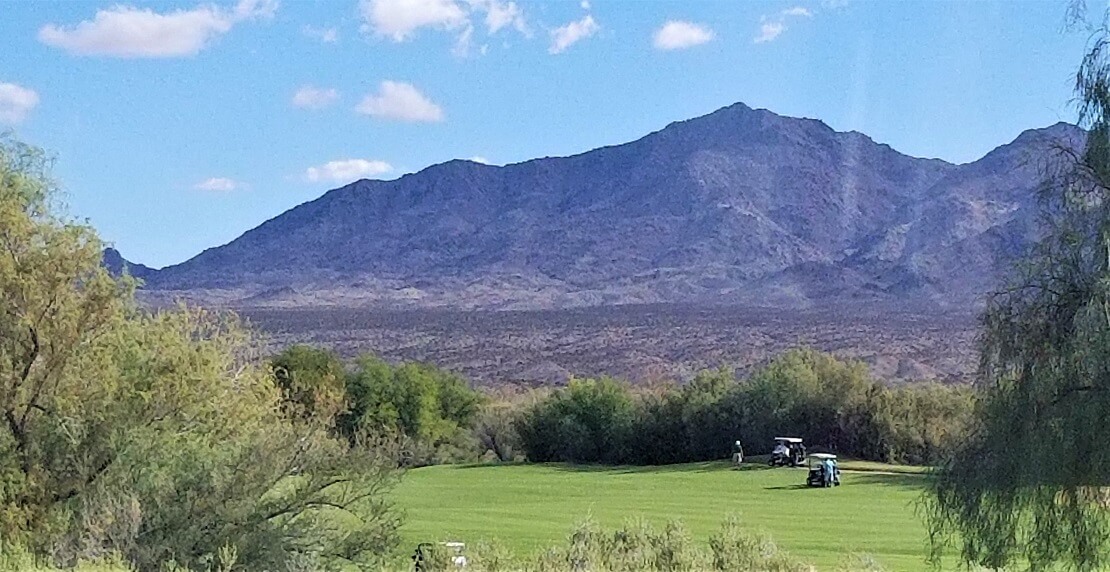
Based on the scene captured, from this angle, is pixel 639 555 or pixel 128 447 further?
pixel 128 447

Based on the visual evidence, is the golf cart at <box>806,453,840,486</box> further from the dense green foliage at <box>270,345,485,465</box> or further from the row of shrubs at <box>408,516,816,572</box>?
the row of shrubs at <box>408,516,816,572</box>

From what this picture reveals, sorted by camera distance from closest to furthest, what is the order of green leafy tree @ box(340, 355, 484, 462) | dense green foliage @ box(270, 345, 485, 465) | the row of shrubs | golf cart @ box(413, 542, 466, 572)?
the row of shrubs → golf cart @ box(413, 542, 466, 572) → dense green foliage @ box(270, 345, 485, 465) → green leafy tree @ box(340, 355, 484, 462)

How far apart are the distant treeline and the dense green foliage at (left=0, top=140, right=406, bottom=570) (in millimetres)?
37038

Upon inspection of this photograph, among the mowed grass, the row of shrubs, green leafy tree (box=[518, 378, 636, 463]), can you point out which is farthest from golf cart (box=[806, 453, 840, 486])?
the row of shrubs

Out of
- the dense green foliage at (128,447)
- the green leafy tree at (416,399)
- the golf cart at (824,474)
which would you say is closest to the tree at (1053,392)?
the dense green foliage at (128,447)

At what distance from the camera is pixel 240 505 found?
19703 millimetres

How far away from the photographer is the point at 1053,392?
15.2m

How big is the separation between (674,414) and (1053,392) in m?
51.4

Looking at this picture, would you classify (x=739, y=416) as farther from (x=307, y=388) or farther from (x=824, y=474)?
(x=307, y=388)

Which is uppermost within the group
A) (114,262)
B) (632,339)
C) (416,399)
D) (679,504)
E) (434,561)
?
(632,339)

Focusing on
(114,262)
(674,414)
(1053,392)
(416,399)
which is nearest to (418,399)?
(416,399)

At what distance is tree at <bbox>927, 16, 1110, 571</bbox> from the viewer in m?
A: 14.7

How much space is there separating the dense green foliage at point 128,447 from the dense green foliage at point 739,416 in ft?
134

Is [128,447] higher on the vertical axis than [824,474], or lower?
higher
